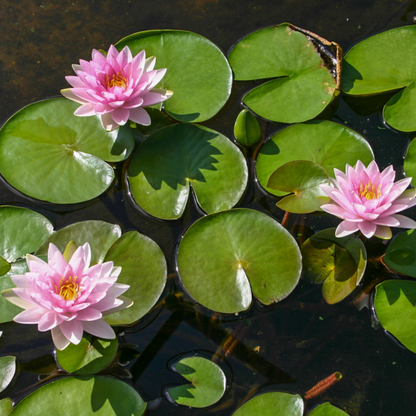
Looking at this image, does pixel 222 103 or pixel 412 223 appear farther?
pixel 222 103

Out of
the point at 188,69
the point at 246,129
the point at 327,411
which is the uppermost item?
the point at 188,69

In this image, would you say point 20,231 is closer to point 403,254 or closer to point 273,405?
point 273,405

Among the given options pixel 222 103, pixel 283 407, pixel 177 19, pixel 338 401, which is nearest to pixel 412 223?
pixel 338 401

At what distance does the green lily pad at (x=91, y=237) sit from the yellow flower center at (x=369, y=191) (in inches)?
70.7

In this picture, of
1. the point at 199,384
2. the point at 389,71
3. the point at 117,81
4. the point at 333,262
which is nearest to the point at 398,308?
the point at 333,262

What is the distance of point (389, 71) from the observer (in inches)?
137

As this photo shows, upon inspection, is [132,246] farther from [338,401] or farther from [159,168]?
[338,401]

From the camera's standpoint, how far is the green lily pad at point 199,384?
2.68 meters

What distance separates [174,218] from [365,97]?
2.10m

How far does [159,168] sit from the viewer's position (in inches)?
125

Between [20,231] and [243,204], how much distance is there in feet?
5.74

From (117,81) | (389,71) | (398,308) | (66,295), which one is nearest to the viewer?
(66,295)

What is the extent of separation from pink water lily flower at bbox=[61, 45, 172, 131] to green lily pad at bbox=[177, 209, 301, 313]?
39.3 inches

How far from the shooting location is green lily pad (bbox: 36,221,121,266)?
2.88m
